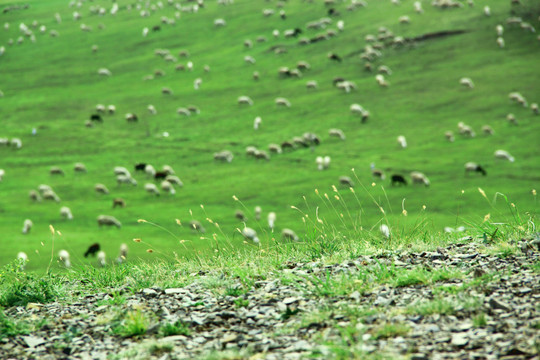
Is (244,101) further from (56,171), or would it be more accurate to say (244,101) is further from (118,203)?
(118,203)

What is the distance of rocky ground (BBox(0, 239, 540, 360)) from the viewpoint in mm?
5477

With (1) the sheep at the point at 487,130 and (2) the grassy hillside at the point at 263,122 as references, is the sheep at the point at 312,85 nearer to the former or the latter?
(2) the grassy hillside at the point at 263,122

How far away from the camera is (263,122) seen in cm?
4294

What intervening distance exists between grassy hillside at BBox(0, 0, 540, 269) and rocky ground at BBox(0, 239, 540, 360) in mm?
2654

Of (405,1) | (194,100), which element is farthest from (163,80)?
(405,1)

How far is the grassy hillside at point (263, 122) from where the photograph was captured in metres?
28.2

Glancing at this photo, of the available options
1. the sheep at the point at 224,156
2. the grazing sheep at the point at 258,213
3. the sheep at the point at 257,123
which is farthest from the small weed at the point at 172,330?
the sheep at the point at 257,123

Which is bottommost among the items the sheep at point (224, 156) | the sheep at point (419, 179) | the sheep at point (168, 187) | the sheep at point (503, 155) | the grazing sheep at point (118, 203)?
the sheep at point (503, 155)

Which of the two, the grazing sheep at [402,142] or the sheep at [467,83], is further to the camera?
the sheep at [467,83]

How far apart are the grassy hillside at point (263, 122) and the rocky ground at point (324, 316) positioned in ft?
8.71

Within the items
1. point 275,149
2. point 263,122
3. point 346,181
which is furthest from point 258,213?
point 263,122

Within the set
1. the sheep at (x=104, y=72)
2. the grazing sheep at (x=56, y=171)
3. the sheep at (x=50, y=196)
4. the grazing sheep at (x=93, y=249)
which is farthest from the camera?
the sheep at (x=104, y=72)

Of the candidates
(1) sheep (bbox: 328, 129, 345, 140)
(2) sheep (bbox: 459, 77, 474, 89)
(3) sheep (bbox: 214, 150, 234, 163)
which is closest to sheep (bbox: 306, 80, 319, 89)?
(1) sheep (bbox: 328, 129, 345, 140)

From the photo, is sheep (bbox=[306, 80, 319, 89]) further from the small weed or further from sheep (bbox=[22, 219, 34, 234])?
the small weed
